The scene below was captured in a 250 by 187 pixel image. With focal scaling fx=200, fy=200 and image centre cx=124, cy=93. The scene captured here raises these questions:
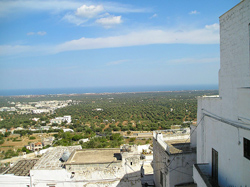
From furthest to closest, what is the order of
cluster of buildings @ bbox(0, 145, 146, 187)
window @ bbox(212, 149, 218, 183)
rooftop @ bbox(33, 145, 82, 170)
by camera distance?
rooftop @ bbox(33, 145, 82, 170) < cluster of buildings @ bbox(0, 145, 146, 187) < window @ bbox(212, 149, 218, 183)

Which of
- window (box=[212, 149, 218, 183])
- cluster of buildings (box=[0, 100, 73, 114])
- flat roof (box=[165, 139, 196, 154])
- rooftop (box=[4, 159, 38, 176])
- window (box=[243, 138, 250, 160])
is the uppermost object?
window (box=[243, 138, 250, 160])

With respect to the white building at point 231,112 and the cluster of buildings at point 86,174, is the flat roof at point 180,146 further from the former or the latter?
the white building at point 231,112

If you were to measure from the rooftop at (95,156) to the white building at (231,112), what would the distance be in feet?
21.7

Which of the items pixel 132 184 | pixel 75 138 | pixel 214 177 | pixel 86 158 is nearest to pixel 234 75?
pixel 214 177

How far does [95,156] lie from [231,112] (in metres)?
9.34

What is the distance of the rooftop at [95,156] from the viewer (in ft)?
38.9

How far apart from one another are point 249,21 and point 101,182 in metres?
9.82

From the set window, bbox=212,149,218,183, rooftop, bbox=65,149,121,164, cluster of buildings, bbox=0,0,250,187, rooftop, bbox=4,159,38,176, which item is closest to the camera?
cluster of buildings, bbox=0,0,250,187

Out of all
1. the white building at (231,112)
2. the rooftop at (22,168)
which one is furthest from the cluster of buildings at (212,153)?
the rooftop at (22,168)

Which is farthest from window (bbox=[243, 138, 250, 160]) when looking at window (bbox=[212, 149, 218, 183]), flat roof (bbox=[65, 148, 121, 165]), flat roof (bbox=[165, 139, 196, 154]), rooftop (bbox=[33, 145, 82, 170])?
rooftop (bbox=[33, 145, 82, 170])

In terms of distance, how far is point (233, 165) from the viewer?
5316mm

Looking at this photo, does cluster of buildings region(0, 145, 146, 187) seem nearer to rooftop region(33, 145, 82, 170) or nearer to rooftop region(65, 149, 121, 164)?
rooftop region(33, 145, 82, 170)

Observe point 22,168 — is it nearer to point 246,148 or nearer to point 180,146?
point 180,146

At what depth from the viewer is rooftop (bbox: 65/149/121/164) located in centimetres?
1187
